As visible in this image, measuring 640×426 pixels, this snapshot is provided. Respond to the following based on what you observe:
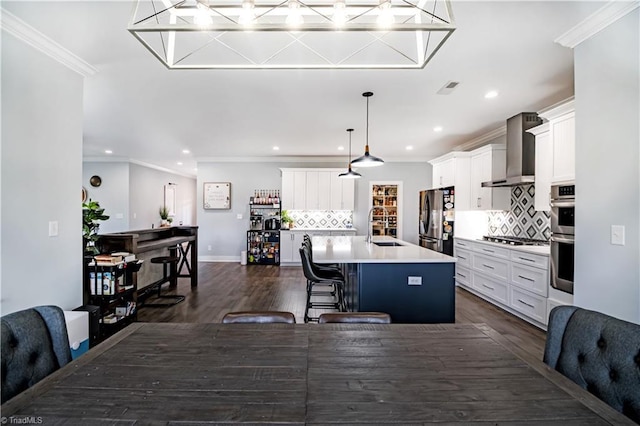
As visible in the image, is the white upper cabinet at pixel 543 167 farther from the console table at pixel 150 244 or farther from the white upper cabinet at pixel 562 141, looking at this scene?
the console table at pixel 150 244

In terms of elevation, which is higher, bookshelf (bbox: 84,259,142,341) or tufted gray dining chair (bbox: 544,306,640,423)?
tufted gray dining chair (bbox: 544,306,640,423)

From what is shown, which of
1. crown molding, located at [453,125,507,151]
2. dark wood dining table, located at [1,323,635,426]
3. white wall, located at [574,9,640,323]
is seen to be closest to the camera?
dark wood dining table, located at [1,323,635,426]

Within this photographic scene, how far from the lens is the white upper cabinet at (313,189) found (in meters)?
7.23

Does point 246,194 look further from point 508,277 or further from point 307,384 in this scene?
point 307,384

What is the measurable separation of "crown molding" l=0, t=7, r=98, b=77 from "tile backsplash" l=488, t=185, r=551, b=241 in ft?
17.7

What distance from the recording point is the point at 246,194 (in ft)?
24.8

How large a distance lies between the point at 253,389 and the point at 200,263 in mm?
7023

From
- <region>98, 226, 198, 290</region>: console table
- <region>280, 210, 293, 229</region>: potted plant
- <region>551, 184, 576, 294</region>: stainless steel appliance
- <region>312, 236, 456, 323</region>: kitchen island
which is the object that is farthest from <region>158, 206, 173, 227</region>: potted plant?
<region>551, 184, 576, 294</region>: stainless steel appliance

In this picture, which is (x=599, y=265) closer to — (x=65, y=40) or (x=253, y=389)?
(x=253, y=389)

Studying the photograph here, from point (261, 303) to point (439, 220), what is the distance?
3379 millimetres

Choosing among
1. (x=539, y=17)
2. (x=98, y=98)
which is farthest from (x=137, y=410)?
(x=98, y=98)

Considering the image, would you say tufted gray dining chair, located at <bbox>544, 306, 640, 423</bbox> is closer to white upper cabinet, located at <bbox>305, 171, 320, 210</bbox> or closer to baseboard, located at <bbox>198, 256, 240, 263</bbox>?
white upper cabinet, located at <bbox>305, 171, 320, 210</bbox>

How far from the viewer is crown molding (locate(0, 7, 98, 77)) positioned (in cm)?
206

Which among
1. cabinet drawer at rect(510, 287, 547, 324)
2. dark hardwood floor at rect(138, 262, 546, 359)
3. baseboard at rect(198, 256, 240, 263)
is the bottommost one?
dark hardwood floor at rect(138, 262, 546, 359)
